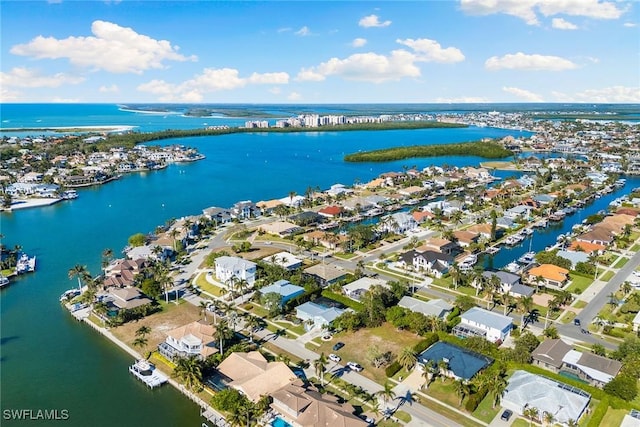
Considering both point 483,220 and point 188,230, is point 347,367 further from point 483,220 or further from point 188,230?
point 483,220

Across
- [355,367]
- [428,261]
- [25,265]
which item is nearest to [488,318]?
[355,367]

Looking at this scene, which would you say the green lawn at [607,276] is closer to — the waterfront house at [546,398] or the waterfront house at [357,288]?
the waterfront house at [546,398]

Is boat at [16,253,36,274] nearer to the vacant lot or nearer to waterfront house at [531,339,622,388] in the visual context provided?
the vacant lot

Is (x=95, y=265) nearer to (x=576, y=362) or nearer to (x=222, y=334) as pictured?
(x=222, y=334)

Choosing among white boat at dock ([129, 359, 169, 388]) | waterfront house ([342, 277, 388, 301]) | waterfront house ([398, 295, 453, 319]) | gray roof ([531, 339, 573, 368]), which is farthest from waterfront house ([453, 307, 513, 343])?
white boat at dock ([129, 359, 169, 388])

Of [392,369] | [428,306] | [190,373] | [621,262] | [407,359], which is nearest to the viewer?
[190,373]

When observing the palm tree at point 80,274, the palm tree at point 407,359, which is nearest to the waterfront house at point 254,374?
the palm tree at point 407,359

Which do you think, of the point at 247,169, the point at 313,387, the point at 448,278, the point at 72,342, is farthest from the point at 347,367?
the point at 247,169
